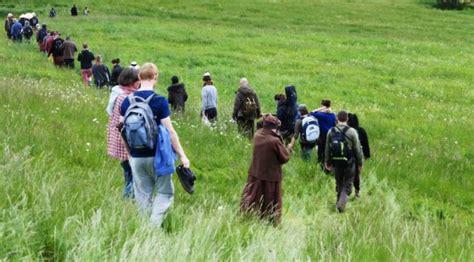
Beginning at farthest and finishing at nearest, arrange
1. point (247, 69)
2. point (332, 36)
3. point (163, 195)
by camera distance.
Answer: point (332, 36)
point (247, 69)
point (163, 195)

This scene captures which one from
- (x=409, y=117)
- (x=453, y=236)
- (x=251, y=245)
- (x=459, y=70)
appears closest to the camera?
(x=251, y=245)

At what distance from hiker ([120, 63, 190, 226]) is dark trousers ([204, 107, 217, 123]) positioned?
8741 millimetres

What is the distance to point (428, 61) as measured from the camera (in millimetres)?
31719

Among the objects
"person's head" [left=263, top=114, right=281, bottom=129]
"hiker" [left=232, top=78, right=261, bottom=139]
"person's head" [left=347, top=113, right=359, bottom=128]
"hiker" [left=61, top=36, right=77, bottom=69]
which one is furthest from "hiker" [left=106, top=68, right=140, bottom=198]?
"hiker" [left=61, top=36, right=77, bottom=69]

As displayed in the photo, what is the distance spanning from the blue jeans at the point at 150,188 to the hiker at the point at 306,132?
535cm

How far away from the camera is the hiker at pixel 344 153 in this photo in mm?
10484

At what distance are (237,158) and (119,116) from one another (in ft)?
14.2

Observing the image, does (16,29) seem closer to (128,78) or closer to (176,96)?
(176,96)

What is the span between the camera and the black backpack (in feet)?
34.4

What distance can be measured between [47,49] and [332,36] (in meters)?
21.2

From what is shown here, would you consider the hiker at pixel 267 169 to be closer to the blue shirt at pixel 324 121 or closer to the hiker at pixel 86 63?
the blue shirt at pixel 324 121

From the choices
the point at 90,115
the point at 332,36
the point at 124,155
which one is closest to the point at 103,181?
the point at 124,155

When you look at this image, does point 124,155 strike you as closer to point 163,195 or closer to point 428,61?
point 163,195

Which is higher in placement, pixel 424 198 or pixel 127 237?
pixel 127 237
